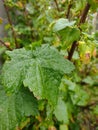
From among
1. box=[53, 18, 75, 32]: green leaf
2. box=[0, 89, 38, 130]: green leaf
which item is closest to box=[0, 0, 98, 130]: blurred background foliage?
box=[53, 18, 75, 32]: green leaf

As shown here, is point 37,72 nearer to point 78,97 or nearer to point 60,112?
point 60,112

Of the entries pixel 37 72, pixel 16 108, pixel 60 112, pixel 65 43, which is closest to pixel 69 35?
pixel 65 43

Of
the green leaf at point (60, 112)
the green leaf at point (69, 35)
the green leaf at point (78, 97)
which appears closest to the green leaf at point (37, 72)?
the green leaf at point (69, 35)

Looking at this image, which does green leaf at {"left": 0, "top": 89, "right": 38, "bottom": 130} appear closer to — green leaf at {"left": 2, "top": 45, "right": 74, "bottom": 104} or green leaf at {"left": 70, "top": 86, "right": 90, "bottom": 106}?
green leaf at {"left": 2, "top": 45, "right": 74, "bottom": 104}

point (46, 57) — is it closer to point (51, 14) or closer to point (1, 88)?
point (1, 88)

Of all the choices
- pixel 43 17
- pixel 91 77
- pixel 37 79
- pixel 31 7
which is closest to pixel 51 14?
pixel 43 17

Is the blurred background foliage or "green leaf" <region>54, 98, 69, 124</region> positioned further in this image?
"green leaf" <region>54, 98, 69, 124</region>
